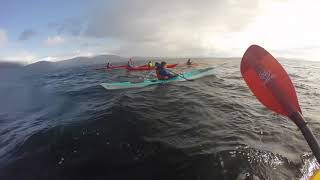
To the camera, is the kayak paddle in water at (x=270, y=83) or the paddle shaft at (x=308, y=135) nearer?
the paddle shaft at (x=308, y=135)

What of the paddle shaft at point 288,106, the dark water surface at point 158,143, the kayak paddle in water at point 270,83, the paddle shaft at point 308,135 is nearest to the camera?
the paddle shaft at point 308,135

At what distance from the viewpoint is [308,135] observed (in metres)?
4.38

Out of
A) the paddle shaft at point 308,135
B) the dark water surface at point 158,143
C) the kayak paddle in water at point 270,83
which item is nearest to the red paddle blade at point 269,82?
the kayak paddle in water at point 270,83

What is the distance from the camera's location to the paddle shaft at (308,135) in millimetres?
4207

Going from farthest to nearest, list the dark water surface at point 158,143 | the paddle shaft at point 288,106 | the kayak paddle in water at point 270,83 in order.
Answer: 1. the dark water surface at point 158,143
2. the kayak paddle in water at point 270,83
3. the paddle shaft at point 288,106

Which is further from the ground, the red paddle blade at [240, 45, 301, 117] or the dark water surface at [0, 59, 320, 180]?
the red paddle blade at [240, 45, 301, 117]

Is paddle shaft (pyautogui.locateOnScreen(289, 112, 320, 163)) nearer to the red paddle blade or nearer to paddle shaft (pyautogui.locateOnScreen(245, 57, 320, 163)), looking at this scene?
paddle shaft (pyautogui.locateOnScreen(245, 57, 320, 163))

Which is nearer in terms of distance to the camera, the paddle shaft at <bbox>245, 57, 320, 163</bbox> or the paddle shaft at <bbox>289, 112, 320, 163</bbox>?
the paddle shaft at <bbox>289, 112, 320, 163</bbox>

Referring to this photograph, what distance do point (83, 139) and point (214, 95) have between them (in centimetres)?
973

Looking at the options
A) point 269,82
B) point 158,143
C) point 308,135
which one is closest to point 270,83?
point 269,82

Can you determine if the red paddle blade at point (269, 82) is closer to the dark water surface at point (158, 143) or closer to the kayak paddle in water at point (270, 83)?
the kayak paddle in water at point (270, 83)

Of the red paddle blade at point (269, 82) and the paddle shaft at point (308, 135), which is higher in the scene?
the red paddle blade at point (269, 82)

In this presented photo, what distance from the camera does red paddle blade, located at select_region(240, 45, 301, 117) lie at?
202 inches

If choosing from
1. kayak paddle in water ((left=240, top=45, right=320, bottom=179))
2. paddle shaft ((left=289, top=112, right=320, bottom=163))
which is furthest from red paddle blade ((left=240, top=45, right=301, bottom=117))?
paddle shaft ((left=289, top=112, right=320, bottom=163))
